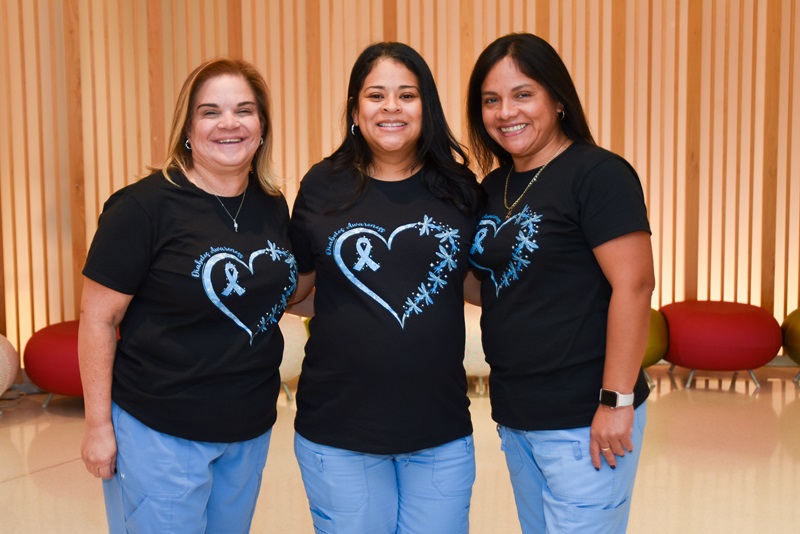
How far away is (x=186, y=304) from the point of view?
7.01ft

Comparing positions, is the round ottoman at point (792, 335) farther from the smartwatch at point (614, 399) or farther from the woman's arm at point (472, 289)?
the smartwatch at point (614, 399)

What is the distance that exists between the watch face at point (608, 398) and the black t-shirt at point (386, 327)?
366mm

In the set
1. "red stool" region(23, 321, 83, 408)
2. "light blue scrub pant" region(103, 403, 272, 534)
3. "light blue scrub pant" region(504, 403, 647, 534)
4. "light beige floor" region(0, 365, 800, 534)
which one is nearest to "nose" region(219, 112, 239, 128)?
"light blue scrub pant" region(103, 403, 272, 534)

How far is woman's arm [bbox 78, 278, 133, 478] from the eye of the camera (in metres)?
2.14

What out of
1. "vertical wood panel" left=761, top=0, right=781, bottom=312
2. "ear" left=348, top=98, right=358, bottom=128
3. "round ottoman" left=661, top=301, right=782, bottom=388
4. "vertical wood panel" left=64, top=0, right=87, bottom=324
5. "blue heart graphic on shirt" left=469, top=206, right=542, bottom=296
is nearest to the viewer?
"blue heart graphic on shirt" left=469, top=206, right=542, bottom=296

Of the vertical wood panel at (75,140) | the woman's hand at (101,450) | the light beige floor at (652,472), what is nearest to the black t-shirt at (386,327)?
the woman's hand at (101,450)

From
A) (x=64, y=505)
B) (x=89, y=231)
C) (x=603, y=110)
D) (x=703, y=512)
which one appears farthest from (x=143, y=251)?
(x=603, y=110)

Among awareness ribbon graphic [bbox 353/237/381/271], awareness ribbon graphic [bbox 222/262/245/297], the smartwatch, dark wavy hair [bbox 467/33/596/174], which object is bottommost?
the smartwatch

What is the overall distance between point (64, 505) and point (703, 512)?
9.09ft

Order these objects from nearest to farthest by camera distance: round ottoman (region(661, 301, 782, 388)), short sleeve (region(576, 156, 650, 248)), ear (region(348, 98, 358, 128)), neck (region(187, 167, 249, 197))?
short sleeve (region(576, 156, 650, 248)), neck (region(187, 167, 249, 197)), ear (region(348, 98, 358, 128)), round ottoman (region(661, 301, 782, 388))

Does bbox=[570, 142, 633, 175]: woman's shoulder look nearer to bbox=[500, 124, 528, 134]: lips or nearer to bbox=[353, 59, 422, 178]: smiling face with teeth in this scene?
bbox=[500, 124, 528, 134]: lips

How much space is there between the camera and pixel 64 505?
402 cm

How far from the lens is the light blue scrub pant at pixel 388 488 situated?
2.23 metres

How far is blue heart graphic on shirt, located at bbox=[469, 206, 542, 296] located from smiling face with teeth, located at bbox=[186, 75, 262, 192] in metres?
0.61
